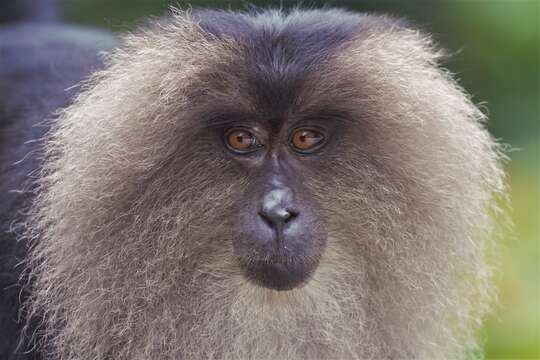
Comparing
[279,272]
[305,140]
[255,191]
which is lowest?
[279,272]

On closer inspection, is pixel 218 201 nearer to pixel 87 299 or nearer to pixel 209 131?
pixel 209 131

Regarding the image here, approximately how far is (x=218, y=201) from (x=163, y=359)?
567 millimetres

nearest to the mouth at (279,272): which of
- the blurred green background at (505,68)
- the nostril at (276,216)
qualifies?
the nostril at (276,216)

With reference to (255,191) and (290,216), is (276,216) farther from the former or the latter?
(255,191)

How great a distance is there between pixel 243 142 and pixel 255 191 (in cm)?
17

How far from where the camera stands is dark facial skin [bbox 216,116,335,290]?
263cm

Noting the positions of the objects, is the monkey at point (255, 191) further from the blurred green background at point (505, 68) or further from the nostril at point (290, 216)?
the blurred green background at point (505, 68)

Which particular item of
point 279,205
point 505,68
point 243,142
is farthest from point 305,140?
point 505,68

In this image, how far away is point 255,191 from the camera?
2.74 meters

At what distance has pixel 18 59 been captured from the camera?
417 cm

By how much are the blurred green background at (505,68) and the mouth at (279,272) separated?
2.56 meters

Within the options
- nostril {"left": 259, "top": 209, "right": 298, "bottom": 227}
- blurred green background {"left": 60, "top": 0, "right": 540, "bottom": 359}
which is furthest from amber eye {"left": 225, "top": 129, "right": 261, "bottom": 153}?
blurred green background {"left": 60, "top": 0, "right": 540, "bottom": 359}

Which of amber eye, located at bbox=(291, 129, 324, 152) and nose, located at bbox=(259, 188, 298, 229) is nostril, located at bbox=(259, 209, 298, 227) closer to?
nose, located at bbox=(259, 188, 298, 229)

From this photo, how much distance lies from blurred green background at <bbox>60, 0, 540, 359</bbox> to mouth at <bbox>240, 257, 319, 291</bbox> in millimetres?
2562
